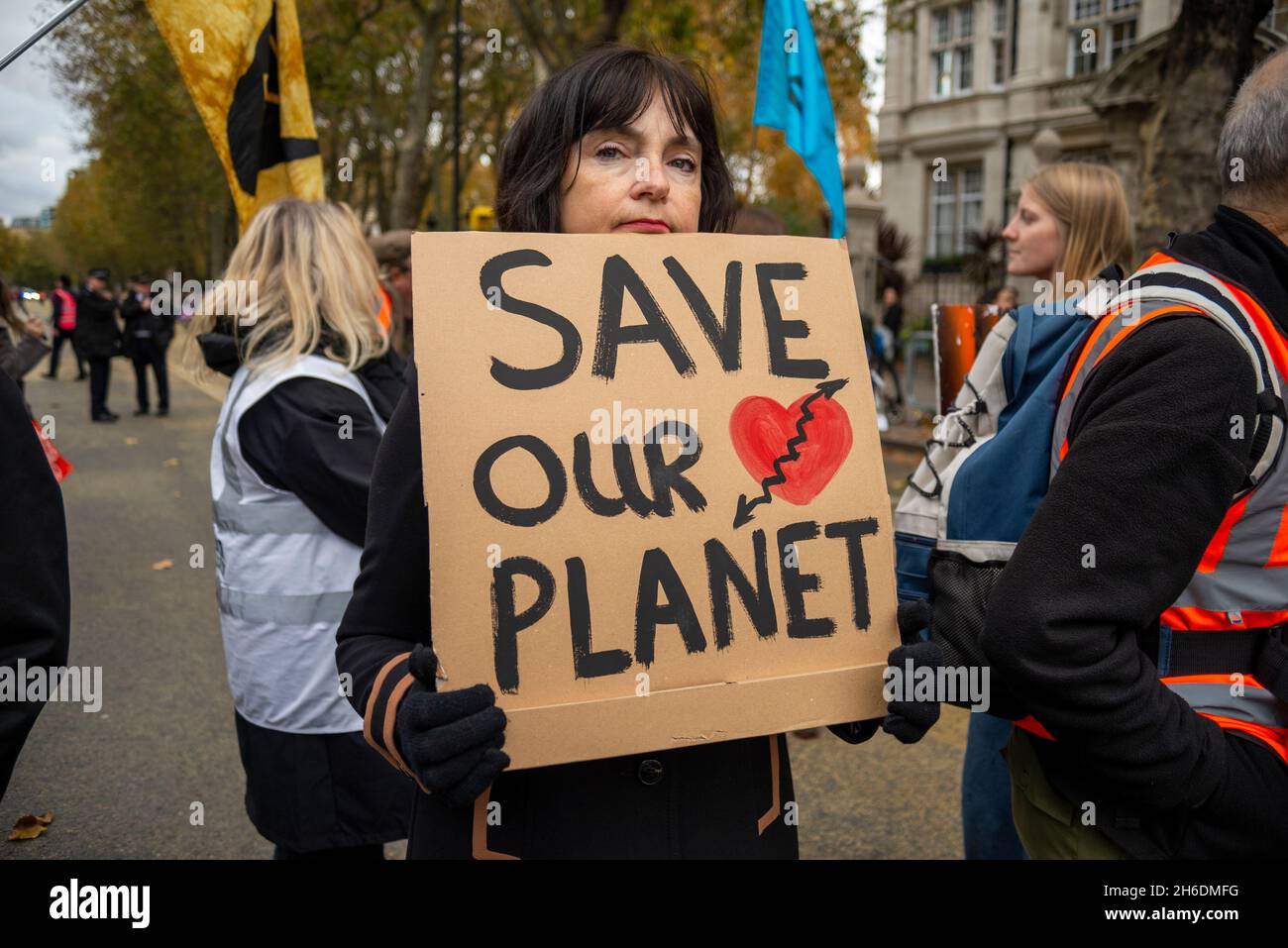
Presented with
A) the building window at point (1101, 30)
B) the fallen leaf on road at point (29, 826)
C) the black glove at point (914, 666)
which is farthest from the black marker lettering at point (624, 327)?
the building window at point (1101, 30)

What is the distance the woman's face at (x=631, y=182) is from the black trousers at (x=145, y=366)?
549 inches

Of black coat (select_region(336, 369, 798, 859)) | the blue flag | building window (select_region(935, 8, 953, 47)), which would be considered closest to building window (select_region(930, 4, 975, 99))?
building window (select_region(935, 8, 953, 47))

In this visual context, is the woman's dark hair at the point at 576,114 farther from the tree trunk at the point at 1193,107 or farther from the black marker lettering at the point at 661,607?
the tree trunk at the point at 1193,107

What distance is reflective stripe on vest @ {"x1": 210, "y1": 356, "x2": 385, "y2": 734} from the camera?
2371mm

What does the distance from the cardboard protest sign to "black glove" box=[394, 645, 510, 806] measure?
0.04 meters

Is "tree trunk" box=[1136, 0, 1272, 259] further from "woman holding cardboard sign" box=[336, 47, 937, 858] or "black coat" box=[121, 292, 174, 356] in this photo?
"black coat" box=[121, 292, 174, 356]

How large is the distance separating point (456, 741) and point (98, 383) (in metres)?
14.4

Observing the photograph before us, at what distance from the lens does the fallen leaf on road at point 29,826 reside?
335 cm

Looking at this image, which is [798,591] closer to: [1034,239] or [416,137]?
[1034,239]
